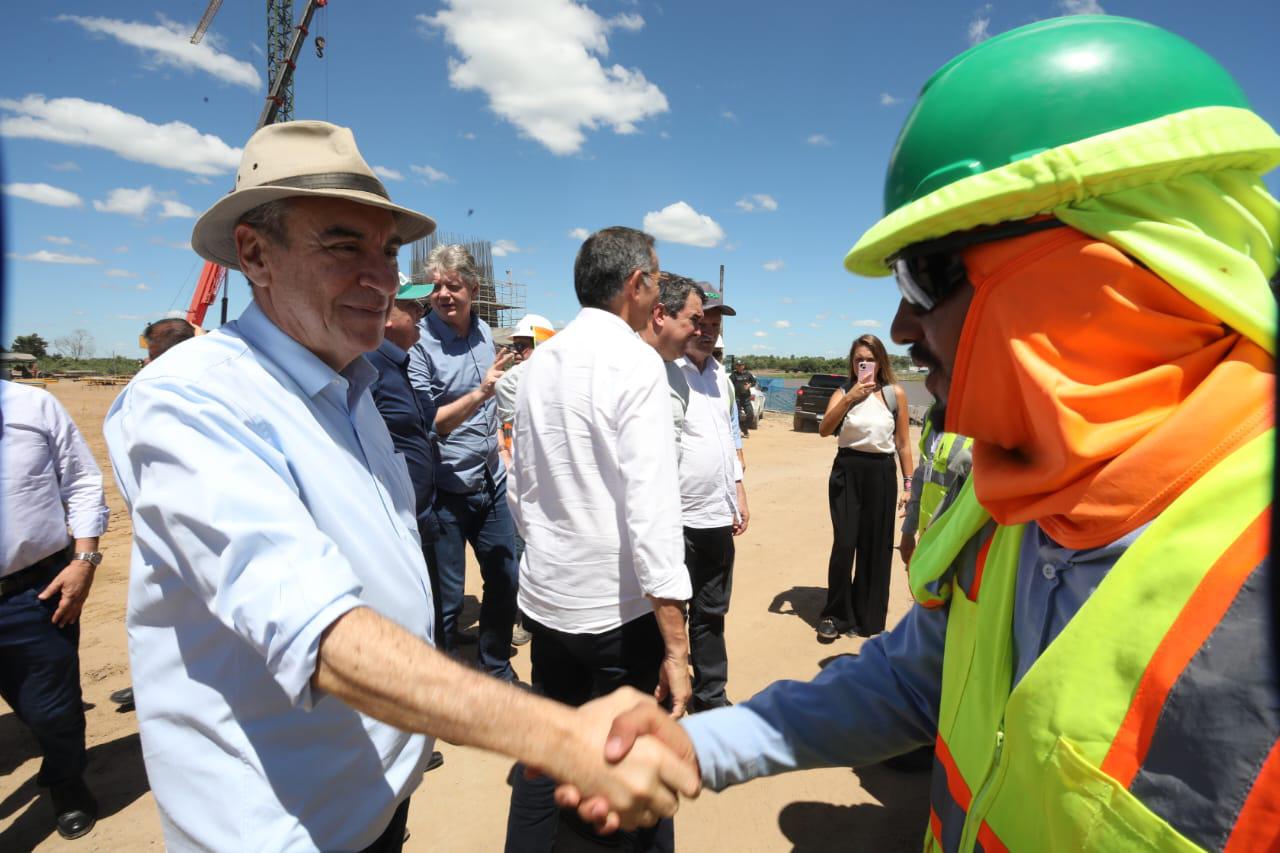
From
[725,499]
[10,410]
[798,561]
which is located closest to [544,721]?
[725,499]

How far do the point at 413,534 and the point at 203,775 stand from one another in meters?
0.76

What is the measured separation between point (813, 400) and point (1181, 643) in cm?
1886

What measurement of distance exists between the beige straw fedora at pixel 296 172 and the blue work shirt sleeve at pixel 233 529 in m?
0.61

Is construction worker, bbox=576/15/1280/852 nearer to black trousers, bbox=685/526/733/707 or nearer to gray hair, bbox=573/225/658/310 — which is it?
gray hair, bbox=573/225/658/310

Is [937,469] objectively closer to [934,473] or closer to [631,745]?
[934,473]

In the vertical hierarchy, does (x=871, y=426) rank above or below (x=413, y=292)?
below

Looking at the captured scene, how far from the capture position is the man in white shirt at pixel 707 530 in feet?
12.7

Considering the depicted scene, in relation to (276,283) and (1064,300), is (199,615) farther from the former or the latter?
(1064,300)

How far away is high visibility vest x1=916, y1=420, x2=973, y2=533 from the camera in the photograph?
9.31 ft

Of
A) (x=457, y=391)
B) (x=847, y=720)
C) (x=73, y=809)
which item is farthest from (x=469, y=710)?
(x=457, y=391)

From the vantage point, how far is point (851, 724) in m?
1.47

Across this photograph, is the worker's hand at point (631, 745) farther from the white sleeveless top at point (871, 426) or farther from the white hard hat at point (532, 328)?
the white hard hat at point (532, 328)

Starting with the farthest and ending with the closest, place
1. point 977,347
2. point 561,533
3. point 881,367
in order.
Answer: point 881,367 → point 561,533 → point 977,347

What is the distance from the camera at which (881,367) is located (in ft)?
16.0
